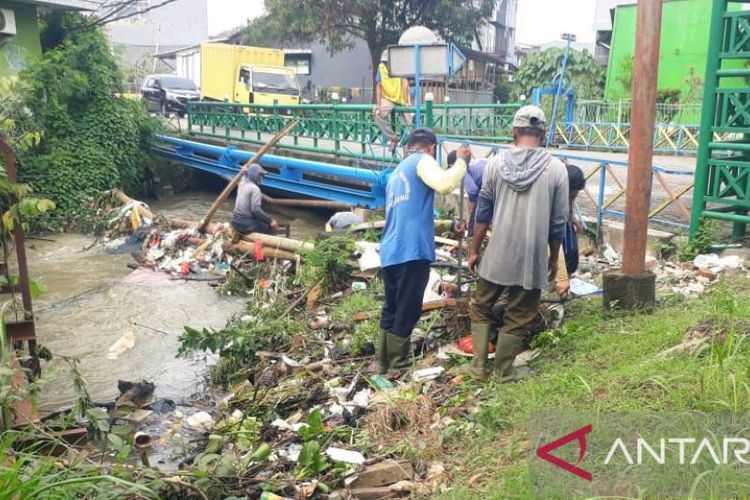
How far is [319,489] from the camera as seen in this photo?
360 cm

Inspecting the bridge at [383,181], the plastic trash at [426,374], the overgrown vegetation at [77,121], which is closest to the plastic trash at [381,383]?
the plastic trash at [426,374]

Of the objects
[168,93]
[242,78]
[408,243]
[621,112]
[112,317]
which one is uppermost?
[242,78]

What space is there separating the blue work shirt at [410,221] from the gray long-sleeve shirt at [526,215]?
0.64m

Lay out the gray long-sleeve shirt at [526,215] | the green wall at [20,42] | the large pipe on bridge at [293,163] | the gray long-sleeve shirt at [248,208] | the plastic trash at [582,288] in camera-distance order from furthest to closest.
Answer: the green wall at [20,42], the large pipe on bridge at [293,163], the gray long-sleeve shirt at [248,208], the plastic trash at [582,288], the gray long-sleeve shirt at [526,215]

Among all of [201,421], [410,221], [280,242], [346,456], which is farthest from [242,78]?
[346,456]

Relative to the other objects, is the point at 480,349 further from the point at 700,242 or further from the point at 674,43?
the point at 674,43

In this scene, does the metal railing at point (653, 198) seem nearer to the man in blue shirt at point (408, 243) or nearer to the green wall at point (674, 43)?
the man in blue shirt at point (408, 243)

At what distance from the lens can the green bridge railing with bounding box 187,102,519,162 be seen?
36.8ft

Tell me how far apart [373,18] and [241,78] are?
307 inches

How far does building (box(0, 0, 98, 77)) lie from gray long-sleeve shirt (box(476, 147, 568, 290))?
14.0 meters

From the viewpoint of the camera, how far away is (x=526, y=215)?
14.0ft

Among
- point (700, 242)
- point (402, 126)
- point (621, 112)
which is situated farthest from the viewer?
point (621, 112)

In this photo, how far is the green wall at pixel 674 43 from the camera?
20344 mm

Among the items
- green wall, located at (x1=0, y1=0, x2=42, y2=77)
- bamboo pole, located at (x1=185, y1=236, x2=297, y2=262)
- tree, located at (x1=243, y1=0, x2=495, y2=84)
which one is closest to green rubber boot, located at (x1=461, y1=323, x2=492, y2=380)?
bamboo pole, located at (x1=185, y1=236, x2=297, y2=262)
